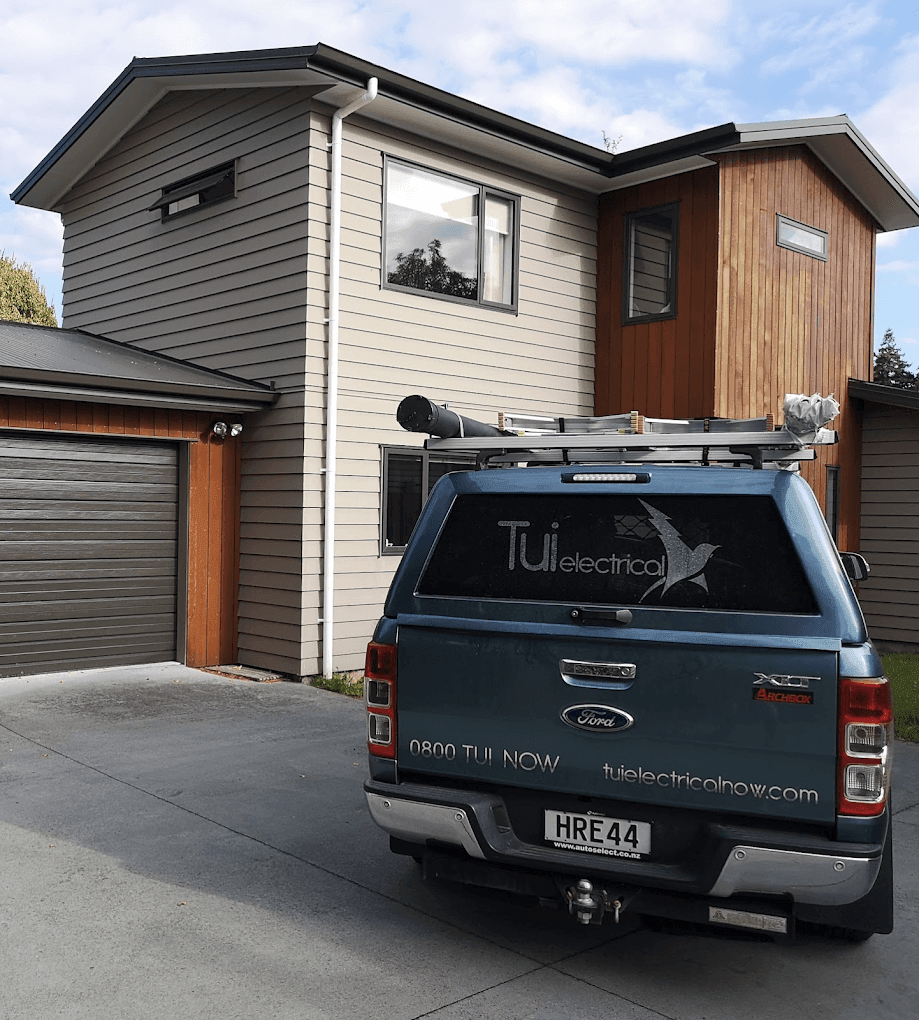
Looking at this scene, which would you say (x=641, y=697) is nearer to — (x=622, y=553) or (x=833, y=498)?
(x=622, y=553)

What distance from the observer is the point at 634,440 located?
409cm

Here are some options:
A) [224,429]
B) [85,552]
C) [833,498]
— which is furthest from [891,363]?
[85,552]

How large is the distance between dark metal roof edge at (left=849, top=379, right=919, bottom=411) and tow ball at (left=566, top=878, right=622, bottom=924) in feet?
35.4

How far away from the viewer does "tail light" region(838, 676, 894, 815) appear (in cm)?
323

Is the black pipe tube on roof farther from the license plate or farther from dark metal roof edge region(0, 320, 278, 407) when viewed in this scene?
dark metal roof edge region(0, 320, 278, 407)

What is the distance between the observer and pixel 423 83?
10.1 m

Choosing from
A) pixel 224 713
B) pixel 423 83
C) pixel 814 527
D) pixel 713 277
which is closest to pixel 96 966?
pixel 814 527

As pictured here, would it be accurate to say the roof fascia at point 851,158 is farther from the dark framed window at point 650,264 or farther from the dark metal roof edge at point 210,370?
the dark metal roof edge at point 210,370

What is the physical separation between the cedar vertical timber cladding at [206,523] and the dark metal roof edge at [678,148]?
5.87 meters

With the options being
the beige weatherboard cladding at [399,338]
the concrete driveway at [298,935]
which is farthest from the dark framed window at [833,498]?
the concrete driveway at [298,935]

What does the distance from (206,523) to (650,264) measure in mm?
6379

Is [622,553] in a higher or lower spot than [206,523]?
higher

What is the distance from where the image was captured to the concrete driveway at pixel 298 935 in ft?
11.9

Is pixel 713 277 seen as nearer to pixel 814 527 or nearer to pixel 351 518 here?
pixel 351 518
